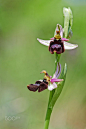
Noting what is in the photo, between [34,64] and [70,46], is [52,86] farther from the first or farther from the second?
[34,64]

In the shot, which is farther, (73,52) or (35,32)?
(35,32)

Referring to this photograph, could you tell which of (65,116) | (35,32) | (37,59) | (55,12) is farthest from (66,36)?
(55,12)

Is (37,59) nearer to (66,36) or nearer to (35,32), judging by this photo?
(35,32)

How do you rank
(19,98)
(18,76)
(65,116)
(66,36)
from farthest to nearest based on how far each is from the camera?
(18,76) → (19,98) → (65,116) → (66,36)

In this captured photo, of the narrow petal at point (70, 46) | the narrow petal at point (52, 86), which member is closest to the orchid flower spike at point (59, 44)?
the narrow petal at point (70, 46)

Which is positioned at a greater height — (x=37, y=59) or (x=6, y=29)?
(x=6, y=29)

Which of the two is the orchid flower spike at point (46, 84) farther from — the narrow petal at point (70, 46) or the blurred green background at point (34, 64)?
the blurred green background at point (34, 64)

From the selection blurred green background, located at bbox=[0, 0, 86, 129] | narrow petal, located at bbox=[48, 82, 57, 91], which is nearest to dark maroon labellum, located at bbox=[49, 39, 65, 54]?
narrow petal, located at bbox=[48, 82, 57, 91]
